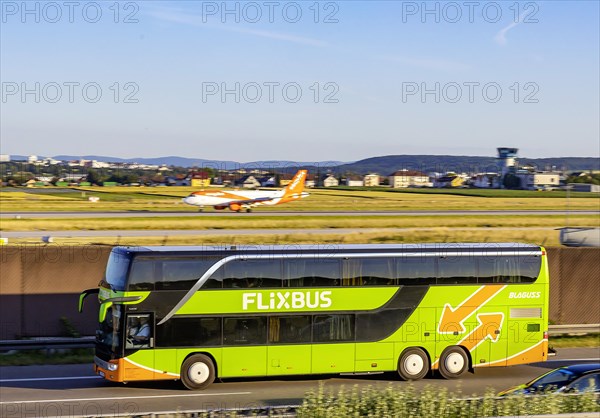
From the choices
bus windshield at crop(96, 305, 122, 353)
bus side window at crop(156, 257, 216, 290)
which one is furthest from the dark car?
bus windshield at crop(96, 305, 122, 353)

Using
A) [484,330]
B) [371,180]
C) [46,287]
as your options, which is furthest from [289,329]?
[371,180]

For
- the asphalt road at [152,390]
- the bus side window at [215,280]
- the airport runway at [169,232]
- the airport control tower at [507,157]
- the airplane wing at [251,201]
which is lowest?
the asphalt road at [152,390]

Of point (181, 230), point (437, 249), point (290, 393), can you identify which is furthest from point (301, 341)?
point (181, 230)

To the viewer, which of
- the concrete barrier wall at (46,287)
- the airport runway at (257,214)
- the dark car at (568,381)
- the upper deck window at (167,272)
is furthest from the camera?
the airport runway at (257,214)

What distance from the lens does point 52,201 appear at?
2822 inches

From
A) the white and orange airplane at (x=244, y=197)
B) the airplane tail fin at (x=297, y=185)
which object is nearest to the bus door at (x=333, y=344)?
the white and orange airplane at (x=244, y=197)

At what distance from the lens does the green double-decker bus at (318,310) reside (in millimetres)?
17016

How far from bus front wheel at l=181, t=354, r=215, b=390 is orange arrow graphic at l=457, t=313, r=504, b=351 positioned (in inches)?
241

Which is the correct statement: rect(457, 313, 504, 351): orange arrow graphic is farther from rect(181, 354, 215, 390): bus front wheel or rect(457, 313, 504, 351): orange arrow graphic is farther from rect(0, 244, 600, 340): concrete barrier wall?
rect(0, 244, 600, 340): concrete barrier wall

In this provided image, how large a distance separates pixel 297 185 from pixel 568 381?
54527 mm

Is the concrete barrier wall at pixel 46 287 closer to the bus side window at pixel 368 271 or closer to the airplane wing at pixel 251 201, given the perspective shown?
the bus side window at pixel 368 271

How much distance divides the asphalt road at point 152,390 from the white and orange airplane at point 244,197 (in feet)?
143

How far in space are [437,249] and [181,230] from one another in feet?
92.9

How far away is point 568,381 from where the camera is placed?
13.2 meters
